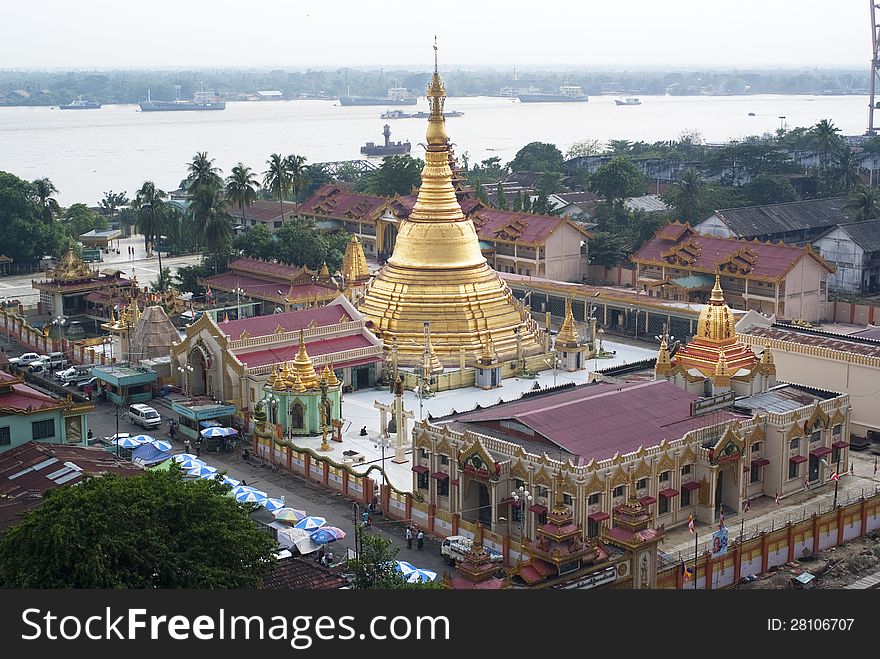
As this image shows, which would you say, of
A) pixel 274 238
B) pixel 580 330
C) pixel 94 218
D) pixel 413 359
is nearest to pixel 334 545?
pixel 413 359

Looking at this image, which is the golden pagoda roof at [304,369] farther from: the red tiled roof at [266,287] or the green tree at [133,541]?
the green tree at [133,541]

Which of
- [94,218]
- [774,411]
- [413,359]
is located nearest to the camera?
[774,411]

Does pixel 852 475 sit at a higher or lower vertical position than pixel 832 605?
lower

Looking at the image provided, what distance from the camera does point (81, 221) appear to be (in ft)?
354

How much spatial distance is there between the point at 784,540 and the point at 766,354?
9981 millimetres

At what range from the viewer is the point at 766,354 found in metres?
48.2

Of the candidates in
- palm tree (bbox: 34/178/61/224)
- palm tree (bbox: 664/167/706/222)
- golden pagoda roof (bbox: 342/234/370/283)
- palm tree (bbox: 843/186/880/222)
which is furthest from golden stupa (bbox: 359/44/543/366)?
palm tree (bbox: 34/178/61/224)

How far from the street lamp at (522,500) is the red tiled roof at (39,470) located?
11.0m

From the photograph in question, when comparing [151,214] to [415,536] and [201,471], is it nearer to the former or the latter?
[201,471]

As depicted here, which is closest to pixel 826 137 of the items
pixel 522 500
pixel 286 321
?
pixel 286 321

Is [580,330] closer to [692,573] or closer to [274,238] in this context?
[274,238]

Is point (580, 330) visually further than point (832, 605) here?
Yes

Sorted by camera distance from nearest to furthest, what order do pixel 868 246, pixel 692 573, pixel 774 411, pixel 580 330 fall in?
pixel 692 573, pixel 774 411, pixel 580 330, pixel 868 246

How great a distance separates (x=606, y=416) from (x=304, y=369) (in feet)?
47.3
